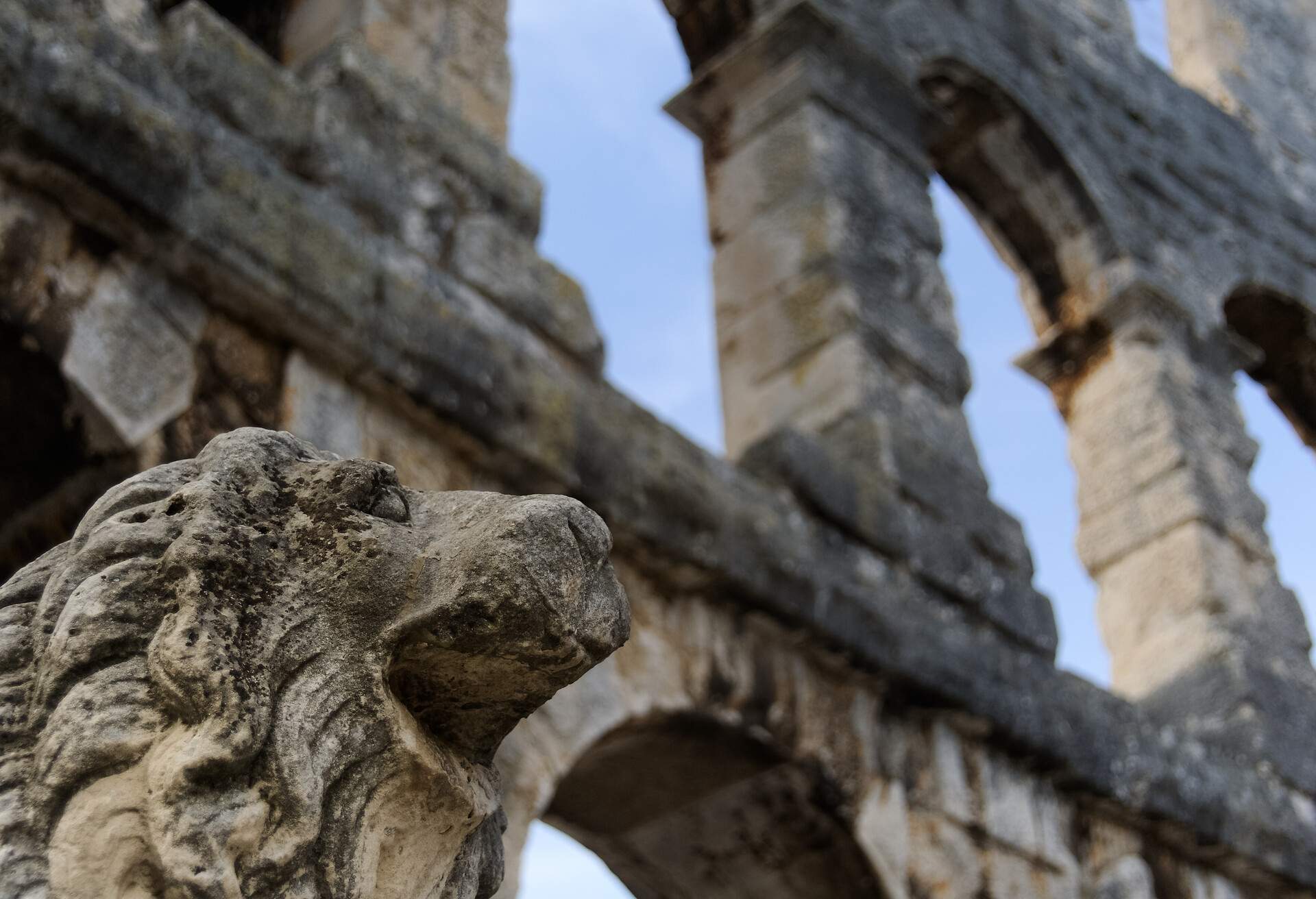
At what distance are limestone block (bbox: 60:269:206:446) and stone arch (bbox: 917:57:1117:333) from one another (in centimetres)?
460

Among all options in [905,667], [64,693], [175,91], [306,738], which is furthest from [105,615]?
[905,667]

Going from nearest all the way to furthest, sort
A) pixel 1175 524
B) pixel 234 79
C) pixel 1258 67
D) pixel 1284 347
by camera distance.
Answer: pixel 234 79 → pixel 1175 524 → pixel 1284 347 → pixel 1258 67

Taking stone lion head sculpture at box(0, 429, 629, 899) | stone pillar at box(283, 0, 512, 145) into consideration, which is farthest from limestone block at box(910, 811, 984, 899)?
stone lion head sculpture at box(0, 429, 629, 899)

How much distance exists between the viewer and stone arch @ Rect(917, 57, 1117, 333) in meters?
7.18

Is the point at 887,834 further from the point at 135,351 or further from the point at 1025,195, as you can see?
the point at 1025,195

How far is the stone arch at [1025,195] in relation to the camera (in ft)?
23.6

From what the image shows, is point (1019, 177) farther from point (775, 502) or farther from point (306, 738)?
point (306, 738)

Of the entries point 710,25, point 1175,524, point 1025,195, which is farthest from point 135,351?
point 1025,195

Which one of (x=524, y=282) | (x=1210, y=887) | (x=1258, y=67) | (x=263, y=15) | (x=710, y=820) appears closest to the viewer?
(x=524, y=282)

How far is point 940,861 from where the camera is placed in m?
4.40

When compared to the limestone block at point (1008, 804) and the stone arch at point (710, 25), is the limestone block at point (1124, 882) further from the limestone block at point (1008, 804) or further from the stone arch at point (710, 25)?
the stone arch at point (710, 25)

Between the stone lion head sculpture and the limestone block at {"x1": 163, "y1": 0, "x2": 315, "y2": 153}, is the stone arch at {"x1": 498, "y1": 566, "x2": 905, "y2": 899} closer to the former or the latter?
the limestone block at {"x1": 163, "y1": 0, "x2": 315, "y2": 153}

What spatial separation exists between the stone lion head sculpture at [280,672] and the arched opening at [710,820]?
2547 mm

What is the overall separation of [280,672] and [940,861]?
131 inches
